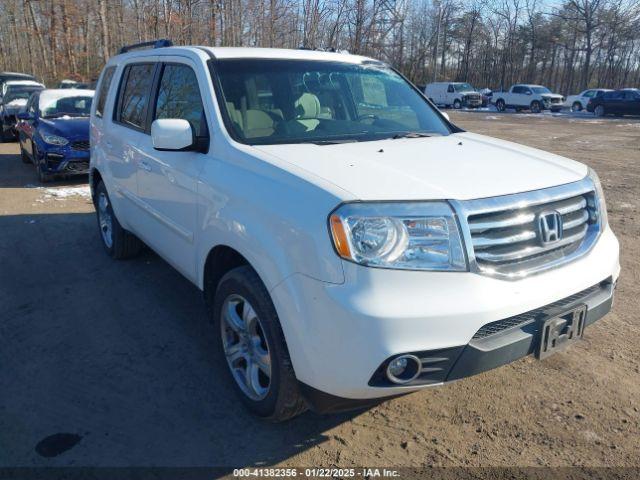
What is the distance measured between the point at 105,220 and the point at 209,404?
134 inches

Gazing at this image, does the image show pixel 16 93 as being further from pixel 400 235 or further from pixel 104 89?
pixel 400 235

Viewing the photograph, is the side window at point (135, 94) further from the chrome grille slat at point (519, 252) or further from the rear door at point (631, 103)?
the rear door at point (631, 103)

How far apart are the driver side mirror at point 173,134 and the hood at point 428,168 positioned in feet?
1.60

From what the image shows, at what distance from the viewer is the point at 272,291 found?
252 centimetres

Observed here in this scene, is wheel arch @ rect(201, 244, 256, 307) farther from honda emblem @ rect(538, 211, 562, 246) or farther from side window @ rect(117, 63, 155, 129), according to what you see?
side window @ rect(117, 63, 155, 129)

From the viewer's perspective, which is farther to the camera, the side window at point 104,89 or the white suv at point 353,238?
the side window at point 104,89

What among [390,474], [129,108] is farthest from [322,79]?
[390,474]

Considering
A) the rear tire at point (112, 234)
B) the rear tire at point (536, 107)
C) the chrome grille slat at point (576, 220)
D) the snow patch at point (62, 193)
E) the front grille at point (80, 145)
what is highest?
the rear tire at point (536, 107)

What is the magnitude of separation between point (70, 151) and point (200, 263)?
25.2 feet

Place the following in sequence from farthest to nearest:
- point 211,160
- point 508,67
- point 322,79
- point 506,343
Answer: point 508,67, point 322,79, point 211,160, point 506,343

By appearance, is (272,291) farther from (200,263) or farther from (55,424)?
(55,424)

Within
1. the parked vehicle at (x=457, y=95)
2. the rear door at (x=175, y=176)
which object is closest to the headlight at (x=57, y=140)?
the rear door at (x=175, y=176)

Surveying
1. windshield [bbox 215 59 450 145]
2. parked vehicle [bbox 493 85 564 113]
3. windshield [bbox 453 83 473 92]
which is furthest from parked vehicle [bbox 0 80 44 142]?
windshield [bbox 453 83 473 92]

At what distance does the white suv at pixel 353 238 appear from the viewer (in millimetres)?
2256
